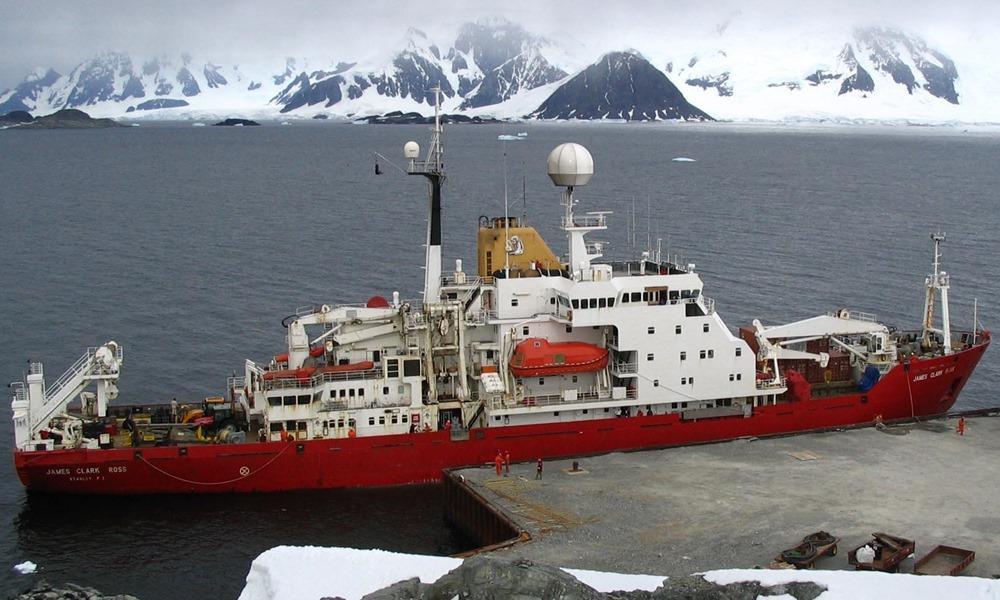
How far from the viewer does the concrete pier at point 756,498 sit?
2608 centimetres

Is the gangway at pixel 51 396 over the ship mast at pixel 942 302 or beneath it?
beneath

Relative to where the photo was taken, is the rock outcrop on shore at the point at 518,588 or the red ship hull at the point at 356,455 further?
the red ship hull at the point at 356,455

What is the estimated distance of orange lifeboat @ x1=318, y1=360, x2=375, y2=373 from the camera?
3503 centimetres

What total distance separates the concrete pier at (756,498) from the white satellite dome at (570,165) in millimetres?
9344

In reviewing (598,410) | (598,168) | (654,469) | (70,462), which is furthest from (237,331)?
(598,168)

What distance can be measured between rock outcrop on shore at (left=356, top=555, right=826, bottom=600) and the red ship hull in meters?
13.5

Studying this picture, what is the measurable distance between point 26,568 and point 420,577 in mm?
13090

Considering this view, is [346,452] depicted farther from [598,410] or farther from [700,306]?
[700,306]

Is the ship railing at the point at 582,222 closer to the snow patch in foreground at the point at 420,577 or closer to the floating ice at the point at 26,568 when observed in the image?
the snow patch in foreground at the point at 420,577

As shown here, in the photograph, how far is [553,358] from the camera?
34594 millimetres

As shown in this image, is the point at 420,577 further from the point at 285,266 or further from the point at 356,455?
the point at 285,266

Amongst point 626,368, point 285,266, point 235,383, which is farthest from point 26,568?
point 285,266

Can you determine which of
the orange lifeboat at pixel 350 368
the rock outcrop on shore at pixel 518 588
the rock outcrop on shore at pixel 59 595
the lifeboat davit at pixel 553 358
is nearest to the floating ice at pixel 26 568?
the rock outcrop on shore at pixel 59 595

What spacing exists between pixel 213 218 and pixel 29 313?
1307 inches
